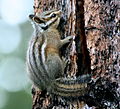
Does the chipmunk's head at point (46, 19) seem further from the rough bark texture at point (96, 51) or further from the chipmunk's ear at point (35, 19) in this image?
the rough bark texture at point (96, 51)

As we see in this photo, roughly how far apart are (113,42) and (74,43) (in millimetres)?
423

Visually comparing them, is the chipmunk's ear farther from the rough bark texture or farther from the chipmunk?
the rough bark texture

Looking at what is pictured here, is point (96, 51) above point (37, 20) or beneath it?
beneath

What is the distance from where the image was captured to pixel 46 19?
4.49m

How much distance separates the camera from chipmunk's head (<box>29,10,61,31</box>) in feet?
13.8

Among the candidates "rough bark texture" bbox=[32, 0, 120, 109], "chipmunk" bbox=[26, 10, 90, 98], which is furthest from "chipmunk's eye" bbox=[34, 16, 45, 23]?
"rough bark texture" bbox=[32, 0, 120, 109]

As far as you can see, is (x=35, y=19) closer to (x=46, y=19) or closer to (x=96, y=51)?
(x=46, y=19)

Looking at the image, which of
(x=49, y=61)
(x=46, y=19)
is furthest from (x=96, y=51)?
(x=46, y=19)

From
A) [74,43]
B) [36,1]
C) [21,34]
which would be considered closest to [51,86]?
[74,43]

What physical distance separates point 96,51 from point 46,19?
99 centimetres

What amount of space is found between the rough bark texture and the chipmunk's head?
0.51 ft

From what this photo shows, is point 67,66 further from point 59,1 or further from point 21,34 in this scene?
point 21,34

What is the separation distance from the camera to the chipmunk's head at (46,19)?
4.21 m

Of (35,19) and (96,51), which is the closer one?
(96,51)
